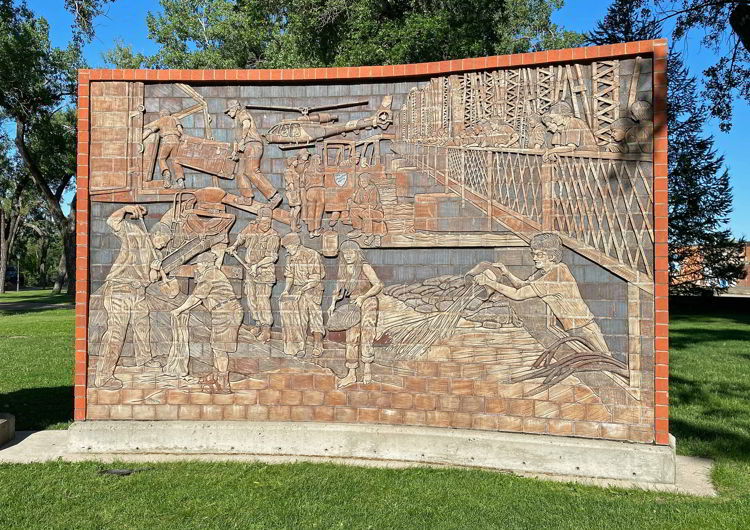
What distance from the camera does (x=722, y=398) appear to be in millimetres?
9516

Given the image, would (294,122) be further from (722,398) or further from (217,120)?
(722,398)

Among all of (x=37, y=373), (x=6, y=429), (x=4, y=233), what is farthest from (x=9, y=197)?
(x=6, y=429)

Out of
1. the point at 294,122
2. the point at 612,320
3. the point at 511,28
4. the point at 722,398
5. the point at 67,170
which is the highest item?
the point at 511,28

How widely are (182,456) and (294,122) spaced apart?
3.86 metres

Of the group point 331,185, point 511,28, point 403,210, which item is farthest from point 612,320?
point 511,28

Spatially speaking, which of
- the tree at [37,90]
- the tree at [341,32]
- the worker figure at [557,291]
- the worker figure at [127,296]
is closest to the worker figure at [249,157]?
the worker figure at [127,296]

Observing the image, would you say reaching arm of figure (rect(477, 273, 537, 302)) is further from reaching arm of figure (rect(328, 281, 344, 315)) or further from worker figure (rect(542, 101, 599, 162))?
reaching arm of figure (rect(328, 281, 344, 315))

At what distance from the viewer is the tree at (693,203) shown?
2931cm

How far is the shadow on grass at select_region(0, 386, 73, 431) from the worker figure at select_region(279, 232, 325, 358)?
3.67m

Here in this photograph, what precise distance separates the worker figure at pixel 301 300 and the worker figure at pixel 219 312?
0.55 m

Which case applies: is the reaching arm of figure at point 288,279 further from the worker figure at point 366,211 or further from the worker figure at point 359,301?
the worker figure at point 366,211

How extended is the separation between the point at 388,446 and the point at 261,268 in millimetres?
2361

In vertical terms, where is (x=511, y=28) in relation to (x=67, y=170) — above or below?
above

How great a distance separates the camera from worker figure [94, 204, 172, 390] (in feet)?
20.7
